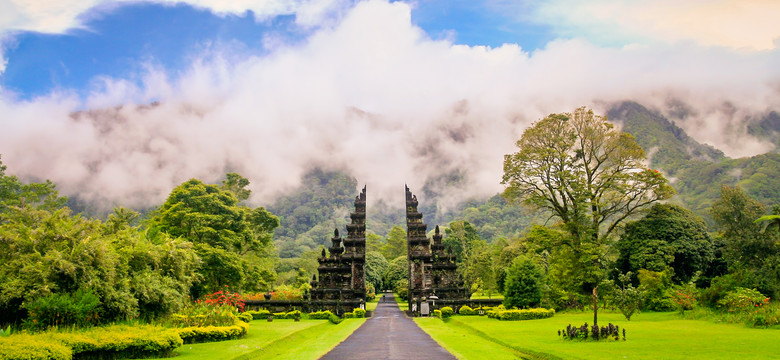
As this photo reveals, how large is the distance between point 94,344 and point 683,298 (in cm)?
3567

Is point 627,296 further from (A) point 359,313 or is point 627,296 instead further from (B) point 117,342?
(A) point 359,313

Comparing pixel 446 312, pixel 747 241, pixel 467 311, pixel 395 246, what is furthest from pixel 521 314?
pixel 395 246

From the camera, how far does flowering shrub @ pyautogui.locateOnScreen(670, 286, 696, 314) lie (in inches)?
1323

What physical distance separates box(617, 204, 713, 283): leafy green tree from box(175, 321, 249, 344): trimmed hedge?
3391 centimetres

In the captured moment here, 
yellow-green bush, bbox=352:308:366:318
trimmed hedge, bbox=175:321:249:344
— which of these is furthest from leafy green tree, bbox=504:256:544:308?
trimmed hedge, bbox=175:321:249:344

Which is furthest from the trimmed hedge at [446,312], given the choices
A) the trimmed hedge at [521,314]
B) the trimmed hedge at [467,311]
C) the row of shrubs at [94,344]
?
the row of shrubs at [94,344]

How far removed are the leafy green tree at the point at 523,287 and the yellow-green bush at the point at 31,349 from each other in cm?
3176

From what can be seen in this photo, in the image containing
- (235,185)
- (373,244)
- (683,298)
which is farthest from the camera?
(373,244)

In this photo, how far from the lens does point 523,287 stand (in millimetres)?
38938

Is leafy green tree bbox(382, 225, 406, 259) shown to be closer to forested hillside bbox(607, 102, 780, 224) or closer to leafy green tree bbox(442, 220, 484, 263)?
leafy green tree bbox(442, 220, 484, 263)

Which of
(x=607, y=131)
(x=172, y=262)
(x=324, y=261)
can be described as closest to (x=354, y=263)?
(x=324, y=261)

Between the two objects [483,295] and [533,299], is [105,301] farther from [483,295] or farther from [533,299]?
[483,295]

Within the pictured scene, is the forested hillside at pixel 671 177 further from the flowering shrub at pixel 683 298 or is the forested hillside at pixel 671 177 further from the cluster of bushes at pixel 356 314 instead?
the cluster of bushes at pixel 356 314

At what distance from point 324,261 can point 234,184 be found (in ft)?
50.7
